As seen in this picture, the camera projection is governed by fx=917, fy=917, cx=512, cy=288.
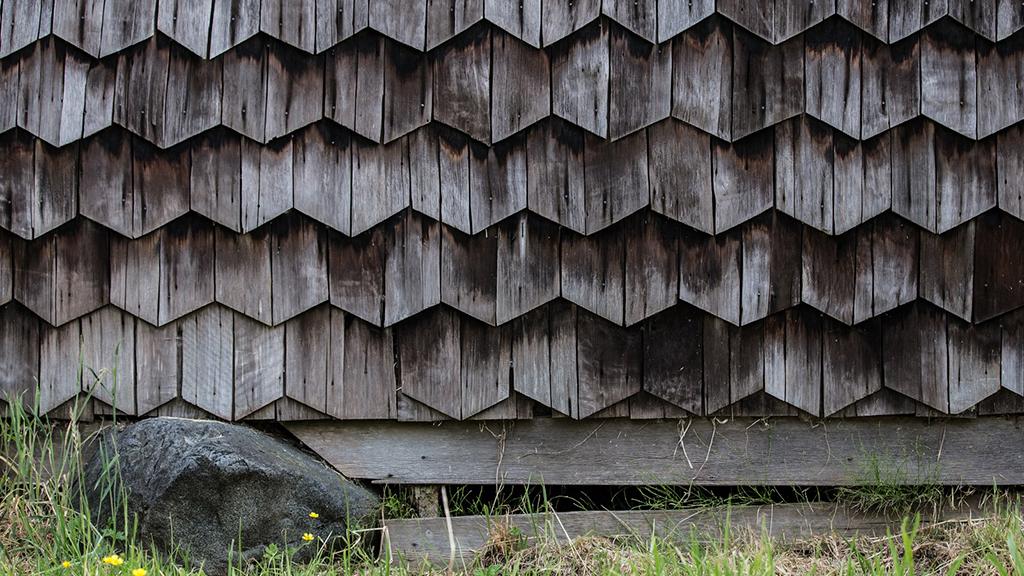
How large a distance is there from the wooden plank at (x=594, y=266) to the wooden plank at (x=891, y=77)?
0.86m

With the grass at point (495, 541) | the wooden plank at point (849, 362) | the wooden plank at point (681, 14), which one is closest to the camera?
the grass at point (495, 541)

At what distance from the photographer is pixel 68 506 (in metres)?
2.71

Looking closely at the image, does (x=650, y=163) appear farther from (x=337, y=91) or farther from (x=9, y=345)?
(x=9, y=345)

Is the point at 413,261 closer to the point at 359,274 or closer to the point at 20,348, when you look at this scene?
the point at 359,274

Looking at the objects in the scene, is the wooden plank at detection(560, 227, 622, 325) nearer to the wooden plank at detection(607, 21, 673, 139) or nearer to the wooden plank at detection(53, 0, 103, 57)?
the wooden plank at detection(607, 21, 673, 139)

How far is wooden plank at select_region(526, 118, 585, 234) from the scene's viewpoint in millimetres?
2824

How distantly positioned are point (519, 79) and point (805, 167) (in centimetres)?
92

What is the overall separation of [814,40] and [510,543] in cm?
179

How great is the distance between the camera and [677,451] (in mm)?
2941

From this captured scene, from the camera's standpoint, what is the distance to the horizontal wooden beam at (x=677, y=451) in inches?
114

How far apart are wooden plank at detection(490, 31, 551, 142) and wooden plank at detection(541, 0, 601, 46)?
0.21 feet

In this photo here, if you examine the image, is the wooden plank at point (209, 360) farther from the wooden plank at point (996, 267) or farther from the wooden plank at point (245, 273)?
the wooden plank at point (996, 267)

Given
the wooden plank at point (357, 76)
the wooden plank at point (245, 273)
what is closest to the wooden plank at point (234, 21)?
the wooden plank at point (357, 76)

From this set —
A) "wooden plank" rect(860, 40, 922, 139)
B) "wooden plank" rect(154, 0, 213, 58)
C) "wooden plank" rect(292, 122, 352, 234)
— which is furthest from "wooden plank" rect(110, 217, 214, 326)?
"wooden plank" rect(860, 40, 922, 139)
